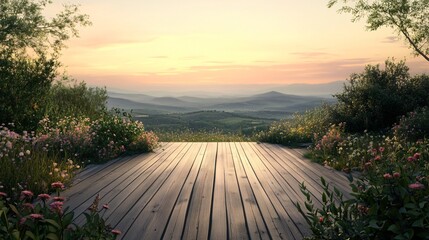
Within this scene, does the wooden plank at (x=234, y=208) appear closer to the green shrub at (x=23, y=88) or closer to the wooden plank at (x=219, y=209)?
the wooden plank at (x=219, y=209)

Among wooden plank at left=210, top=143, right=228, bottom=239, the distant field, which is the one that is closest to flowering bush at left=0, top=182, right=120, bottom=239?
wooden plank at left=210, top=143, right=228, bottom=239

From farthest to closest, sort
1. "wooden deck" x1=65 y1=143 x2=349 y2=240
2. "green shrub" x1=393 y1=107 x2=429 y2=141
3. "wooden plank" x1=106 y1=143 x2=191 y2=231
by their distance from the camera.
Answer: "green shrub" x1=393 y1=107 x2=429 y2=141 → "wooden plank" x1=106 y1=143 x2=191 y2=231 → "wooden deck" x1=65 y1=143 x2=349 y2=240

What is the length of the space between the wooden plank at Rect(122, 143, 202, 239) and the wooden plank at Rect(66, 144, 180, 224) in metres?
0.64

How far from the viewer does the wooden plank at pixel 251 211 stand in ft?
13.4

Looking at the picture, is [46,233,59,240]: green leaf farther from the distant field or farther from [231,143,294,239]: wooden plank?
the distant field

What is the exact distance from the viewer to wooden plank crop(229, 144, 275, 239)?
407cm

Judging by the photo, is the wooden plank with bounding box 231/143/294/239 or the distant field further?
the distant field

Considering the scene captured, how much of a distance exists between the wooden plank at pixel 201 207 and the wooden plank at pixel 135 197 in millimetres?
647

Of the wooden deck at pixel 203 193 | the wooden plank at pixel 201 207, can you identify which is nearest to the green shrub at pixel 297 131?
the wooden deck at pixel 203 193

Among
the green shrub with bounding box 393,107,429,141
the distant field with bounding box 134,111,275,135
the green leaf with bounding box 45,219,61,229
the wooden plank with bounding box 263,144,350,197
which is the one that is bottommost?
the distant field with bounding box 134,111,275,135

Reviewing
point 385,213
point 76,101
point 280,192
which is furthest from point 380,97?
point 76,101

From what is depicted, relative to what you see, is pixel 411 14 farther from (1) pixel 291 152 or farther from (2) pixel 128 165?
(2) pixel 128 165

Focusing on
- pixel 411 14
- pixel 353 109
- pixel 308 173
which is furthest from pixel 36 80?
pixel 411 14

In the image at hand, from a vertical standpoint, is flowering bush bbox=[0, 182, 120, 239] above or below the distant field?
above
